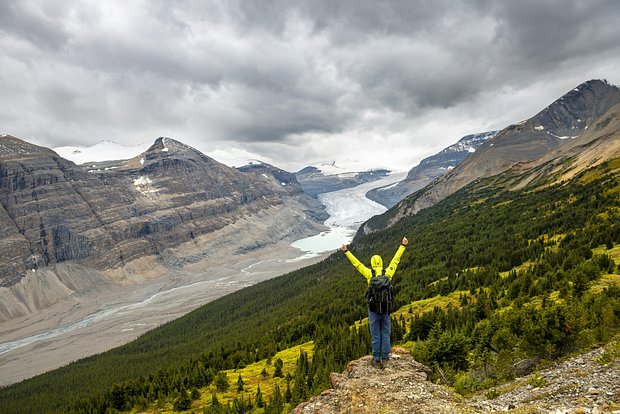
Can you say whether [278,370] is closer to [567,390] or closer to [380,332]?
[380,332]

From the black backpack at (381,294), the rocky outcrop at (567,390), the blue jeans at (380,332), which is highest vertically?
the black backpack at (381,294)

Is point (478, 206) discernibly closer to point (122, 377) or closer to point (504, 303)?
point (504, 303)

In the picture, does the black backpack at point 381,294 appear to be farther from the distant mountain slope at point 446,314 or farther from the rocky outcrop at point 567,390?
the distant mountain slope at point 446,314

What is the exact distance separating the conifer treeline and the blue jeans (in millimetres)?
5113

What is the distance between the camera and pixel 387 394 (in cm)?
1728

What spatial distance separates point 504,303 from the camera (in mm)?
47156

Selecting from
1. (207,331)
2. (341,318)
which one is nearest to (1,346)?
(207,331)

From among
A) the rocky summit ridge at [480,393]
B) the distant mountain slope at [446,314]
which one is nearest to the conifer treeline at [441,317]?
the distant mountain slope at [446,314]

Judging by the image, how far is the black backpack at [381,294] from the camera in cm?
1831

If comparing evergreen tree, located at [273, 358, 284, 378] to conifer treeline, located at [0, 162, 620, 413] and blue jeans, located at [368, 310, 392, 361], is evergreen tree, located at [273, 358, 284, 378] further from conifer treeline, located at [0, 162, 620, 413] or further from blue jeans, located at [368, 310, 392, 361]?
blue jeans, located at [368, 310, 392, 361]

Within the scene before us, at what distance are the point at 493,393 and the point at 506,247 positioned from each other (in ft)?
269

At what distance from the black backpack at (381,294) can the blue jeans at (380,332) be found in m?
0.54

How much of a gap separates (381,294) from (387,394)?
439 cm

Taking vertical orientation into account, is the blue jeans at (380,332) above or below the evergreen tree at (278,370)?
above
